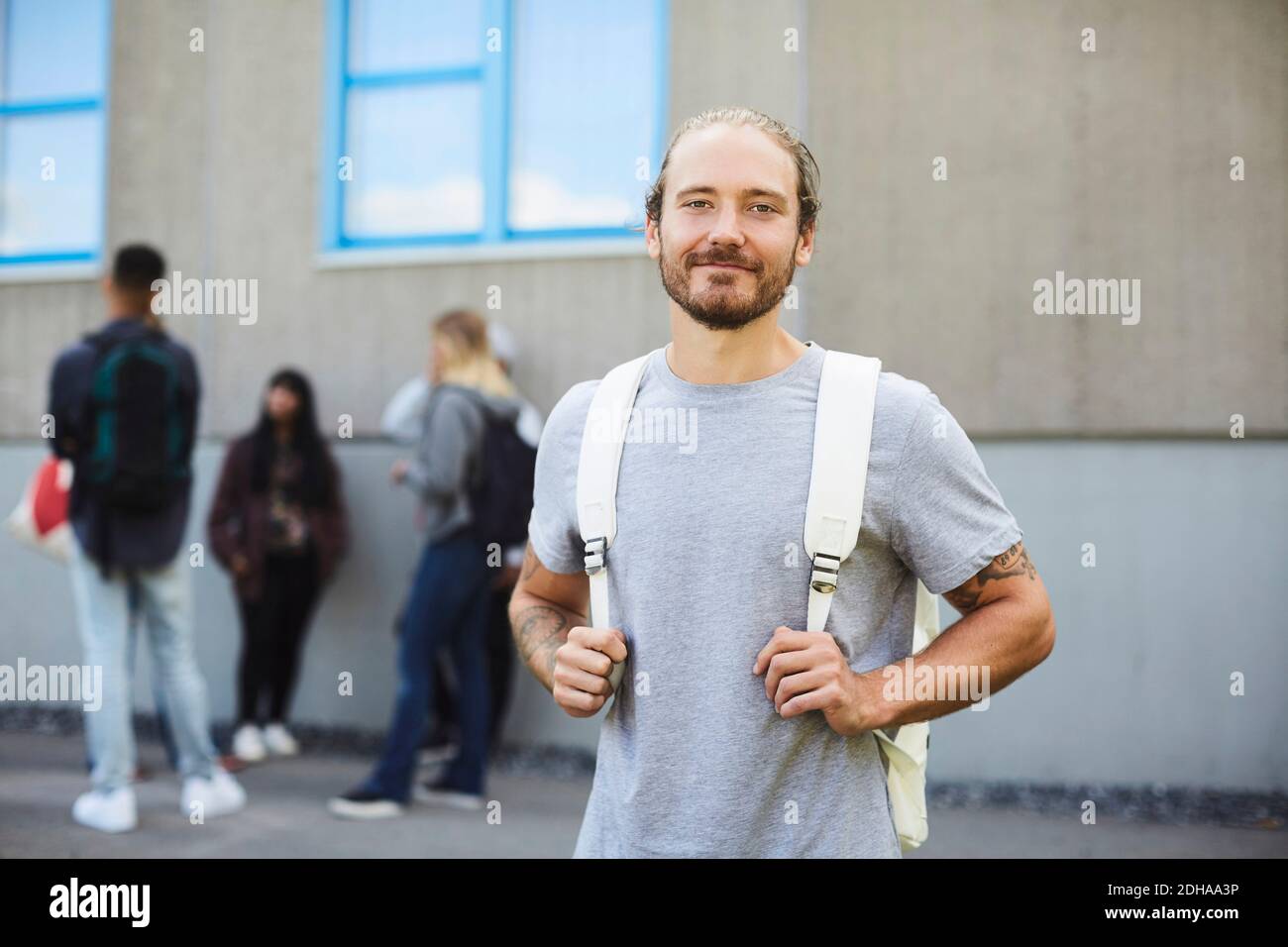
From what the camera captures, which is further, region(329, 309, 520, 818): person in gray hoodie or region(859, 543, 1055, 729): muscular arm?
region(329, 309, 520, 818): person in gray hoodie

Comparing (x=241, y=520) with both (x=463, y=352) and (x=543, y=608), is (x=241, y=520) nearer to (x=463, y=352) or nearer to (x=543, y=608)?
(x=463, y=352)

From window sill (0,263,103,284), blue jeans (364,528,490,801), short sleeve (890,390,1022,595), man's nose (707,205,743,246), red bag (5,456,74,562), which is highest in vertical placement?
window sill (0,263,103,284)

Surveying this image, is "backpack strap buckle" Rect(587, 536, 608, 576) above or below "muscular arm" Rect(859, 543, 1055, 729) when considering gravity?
above

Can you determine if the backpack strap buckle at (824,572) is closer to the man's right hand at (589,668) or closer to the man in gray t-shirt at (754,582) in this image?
the man in gray t-shirt at (754,582)

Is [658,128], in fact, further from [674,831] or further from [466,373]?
[674,831]

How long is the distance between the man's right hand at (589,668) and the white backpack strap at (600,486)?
0.14 ft

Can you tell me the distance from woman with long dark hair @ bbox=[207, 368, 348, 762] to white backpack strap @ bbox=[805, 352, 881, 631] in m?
5.37

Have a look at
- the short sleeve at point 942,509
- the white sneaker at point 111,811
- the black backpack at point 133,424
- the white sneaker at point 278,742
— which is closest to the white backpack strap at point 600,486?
the short sleeve at point 942,509

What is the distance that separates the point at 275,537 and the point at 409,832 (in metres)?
2.27

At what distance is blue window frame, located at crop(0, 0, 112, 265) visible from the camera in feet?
26.6

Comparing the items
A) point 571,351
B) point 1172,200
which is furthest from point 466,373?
point 1172,200

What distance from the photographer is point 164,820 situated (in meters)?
5.23

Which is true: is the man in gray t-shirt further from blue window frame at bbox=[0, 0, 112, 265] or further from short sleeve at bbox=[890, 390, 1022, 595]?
blue window frame at bbox=[0, 0, 112, 265]

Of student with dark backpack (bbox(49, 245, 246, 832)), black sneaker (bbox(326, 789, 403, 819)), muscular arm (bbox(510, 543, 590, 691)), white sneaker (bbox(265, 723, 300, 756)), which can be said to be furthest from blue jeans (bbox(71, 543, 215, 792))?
muscular arm (bbox(510, 543, 590, 691))
